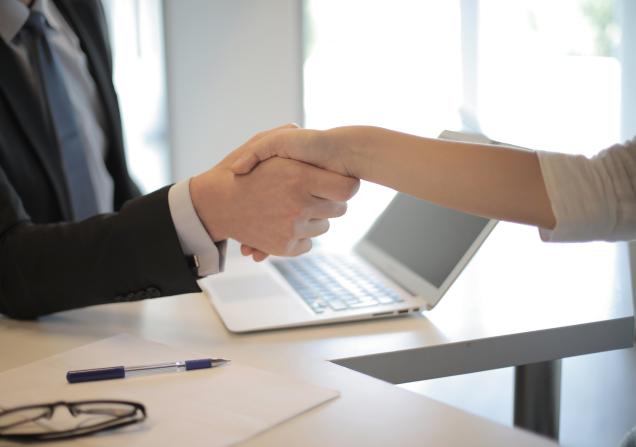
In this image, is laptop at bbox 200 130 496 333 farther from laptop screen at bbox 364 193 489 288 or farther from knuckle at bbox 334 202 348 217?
knuckle at bbox 334 202 348 217

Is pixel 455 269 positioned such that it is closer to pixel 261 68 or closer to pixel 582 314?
pixel 582 314

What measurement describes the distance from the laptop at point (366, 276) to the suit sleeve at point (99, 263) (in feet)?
0.35

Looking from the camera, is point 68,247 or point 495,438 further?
point 68,247

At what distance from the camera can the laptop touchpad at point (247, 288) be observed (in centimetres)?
112

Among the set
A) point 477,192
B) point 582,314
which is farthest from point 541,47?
point 477,192

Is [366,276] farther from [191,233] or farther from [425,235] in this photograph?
[191,233]

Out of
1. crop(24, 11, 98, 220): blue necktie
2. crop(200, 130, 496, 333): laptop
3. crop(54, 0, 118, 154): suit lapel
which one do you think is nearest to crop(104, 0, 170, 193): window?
crop(54, 0, 118, 154): suit lapel

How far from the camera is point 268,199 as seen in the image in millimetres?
1062

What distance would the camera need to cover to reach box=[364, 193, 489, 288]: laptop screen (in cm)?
107

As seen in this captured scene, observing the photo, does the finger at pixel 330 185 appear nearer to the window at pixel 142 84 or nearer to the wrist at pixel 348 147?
the wrist at pixel 348 147

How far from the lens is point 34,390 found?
759 mm

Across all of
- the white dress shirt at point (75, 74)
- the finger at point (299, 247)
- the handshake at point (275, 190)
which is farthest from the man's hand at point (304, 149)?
the white dress shirt at point (75, 74)

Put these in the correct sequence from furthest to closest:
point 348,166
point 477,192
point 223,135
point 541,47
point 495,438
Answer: point 223,135 < point 541,47 < point 348,166 < point 477,192 < point 495,438

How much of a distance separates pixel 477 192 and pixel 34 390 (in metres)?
0.51
